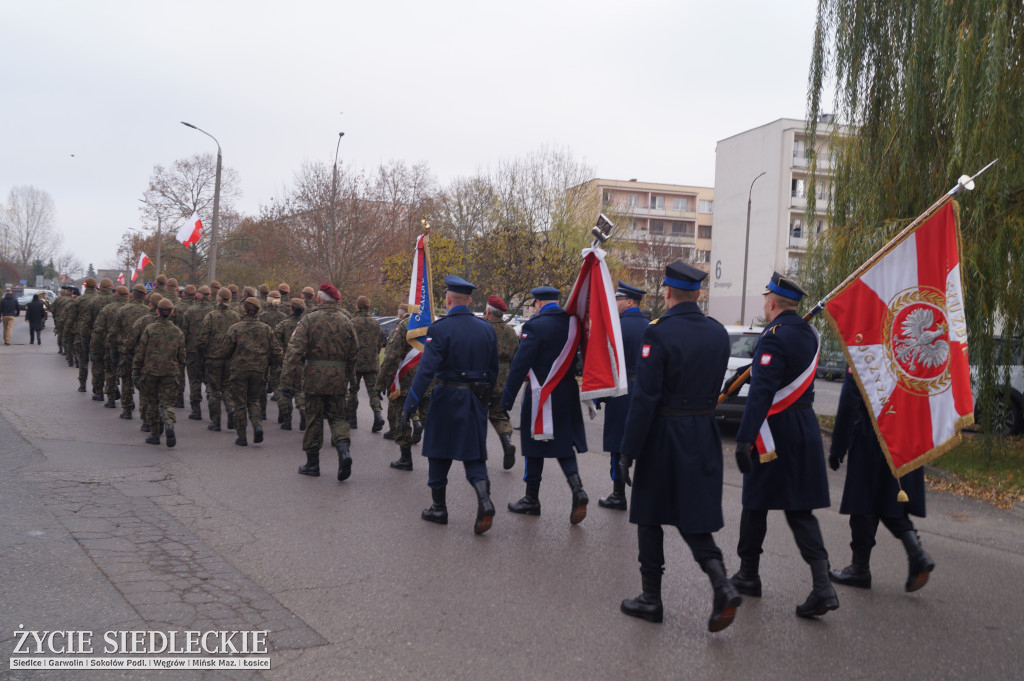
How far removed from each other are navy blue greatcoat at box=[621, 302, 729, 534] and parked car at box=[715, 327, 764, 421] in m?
7.50

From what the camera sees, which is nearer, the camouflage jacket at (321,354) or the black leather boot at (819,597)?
the black leather boot at (819,597)

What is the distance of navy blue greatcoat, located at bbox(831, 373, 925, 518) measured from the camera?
5664mm

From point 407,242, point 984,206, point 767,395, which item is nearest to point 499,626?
point 767,395

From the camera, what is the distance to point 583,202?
38938 mm

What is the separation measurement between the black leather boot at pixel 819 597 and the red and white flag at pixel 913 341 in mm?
911

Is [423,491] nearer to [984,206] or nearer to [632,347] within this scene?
[632,347]

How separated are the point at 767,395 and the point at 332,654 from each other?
297 cm

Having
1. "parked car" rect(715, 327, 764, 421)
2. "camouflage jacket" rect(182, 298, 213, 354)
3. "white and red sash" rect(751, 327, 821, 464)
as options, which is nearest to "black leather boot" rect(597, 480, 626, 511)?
"white and red sash" rect(751, 327, 821, 464)

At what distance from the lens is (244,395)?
35.5 ft

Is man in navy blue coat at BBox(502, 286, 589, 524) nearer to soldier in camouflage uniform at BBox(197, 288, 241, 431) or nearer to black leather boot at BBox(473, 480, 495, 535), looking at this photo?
black leather boot at BBox(473, 480, 495, 535)

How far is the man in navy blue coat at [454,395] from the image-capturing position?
22.9ft

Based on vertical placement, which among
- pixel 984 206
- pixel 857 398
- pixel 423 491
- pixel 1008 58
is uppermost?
pixel 1008 58

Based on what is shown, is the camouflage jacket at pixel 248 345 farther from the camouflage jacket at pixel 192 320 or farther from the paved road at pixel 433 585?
the camouflage jacket at pixel 192 320

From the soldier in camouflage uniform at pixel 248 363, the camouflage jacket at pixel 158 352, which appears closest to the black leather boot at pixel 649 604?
the soldier in camouflage uniform at pixel 248 363
